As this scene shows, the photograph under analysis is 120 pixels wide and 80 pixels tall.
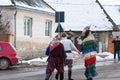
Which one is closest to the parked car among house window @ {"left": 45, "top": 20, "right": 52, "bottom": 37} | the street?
the street

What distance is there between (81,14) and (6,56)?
90.8 ft

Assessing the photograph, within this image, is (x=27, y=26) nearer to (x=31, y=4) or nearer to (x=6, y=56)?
(x=31, y=4)

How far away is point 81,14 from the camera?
4975 centimetres

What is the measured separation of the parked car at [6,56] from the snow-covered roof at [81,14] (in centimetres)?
2434

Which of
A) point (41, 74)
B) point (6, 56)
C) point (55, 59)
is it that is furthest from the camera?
point (6, 56)

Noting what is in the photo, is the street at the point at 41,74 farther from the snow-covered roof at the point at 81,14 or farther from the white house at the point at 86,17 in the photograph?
the snow-covered roof at the point at 81,14

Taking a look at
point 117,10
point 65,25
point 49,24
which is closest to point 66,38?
point 49,24

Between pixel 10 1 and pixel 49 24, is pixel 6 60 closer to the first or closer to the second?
pixel 10 1

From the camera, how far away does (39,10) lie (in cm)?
3381

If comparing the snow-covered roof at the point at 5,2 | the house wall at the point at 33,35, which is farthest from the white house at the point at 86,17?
the snow-covered roof at the point at 5,2

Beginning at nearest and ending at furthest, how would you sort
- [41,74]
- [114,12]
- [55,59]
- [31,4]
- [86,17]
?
[55,59], [41,74], [31,4], [86,17], [114,12]

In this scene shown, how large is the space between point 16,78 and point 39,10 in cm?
1655

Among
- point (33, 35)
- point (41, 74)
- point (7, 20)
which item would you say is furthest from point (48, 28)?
point (41, 74)

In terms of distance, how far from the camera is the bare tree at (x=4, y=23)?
30547mm
